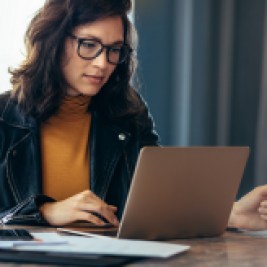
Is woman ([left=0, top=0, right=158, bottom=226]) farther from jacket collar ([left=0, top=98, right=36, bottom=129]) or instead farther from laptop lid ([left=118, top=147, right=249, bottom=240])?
laptop lid ([left=118, top=147, right=249, bottom=240])

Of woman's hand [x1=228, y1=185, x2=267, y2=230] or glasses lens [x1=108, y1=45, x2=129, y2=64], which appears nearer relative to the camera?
woman's hand [x1=228, y1=185, x2=267, y2=230]

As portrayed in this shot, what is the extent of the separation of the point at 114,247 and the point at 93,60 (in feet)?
3.23

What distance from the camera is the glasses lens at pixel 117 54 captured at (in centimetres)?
221

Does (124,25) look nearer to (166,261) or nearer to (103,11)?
(103,11)

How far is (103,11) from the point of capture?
2.21 m

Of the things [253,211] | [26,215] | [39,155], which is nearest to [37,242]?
[26,215]

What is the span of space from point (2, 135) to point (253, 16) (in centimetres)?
150

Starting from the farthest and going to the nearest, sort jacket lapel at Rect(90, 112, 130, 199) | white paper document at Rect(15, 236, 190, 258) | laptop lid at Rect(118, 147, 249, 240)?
jacket lapel at Rect(90, 112, 130, 199), laptop lid at Rect(118, 147, 249, 240), white paper document at Rect(15, 236, 190, 258)

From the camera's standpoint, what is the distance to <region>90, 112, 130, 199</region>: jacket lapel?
229cm

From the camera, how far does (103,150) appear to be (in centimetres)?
236

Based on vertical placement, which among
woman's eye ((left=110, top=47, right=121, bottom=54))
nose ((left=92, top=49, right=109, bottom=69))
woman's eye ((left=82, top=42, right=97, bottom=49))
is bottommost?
nose ((left=92, top=49, right=109, bottom=69))

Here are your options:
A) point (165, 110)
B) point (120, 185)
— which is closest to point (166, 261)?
point (120, 185)

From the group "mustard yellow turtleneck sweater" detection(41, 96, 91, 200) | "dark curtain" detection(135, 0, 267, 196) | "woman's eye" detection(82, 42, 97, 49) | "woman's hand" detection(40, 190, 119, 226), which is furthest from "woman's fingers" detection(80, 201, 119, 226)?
"dark curtain" detection(135, 0, 267, 196)

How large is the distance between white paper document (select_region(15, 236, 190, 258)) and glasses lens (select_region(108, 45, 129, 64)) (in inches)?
36.1
